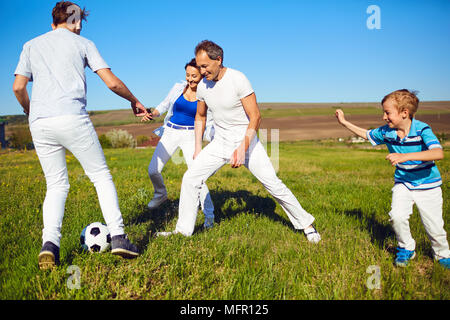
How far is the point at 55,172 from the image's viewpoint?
11.2ft

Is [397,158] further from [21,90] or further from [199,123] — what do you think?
[21,90]

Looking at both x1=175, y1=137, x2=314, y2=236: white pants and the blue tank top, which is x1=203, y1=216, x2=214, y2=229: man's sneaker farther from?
the blue tank top

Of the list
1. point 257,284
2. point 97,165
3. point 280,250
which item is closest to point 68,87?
point 97,165

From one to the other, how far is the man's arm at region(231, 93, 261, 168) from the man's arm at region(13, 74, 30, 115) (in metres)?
2.53

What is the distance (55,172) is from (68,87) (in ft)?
3.04

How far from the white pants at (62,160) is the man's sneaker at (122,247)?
7cm

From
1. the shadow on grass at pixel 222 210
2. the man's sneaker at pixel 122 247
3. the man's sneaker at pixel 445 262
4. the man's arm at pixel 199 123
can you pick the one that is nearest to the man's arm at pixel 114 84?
the man's arm at pixel 199 123

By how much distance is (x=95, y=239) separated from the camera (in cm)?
388

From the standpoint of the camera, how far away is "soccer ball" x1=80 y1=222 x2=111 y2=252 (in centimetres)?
383

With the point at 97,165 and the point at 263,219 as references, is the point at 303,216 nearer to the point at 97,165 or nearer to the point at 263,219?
the point at 263,219

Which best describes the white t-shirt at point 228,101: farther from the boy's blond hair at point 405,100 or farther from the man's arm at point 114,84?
the boy's blond hair at point 405,100

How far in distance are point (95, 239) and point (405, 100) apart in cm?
401

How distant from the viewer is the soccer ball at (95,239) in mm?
3828

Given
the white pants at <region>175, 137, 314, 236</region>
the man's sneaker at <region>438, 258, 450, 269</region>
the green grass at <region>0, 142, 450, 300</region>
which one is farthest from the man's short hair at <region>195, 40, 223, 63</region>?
the man's sneaker at <region>438, 258, 450, 269</region>
